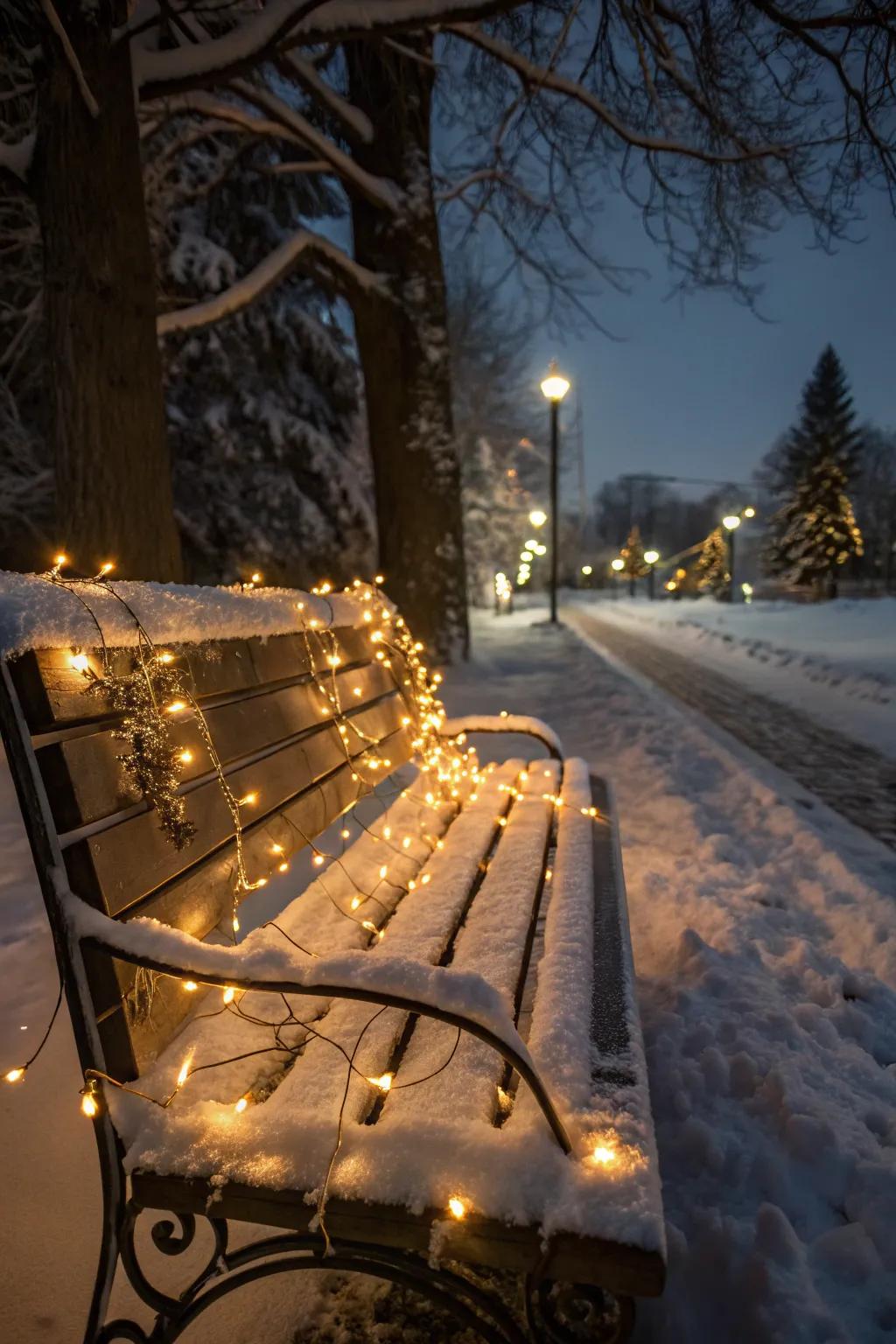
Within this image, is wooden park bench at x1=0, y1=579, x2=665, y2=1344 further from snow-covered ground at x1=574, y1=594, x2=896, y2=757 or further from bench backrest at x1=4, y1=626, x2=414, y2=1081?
snow-covered ground at x1=574, y1=594, x2=896, y2=757

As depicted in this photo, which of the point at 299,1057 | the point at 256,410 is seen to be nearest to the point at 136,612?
the point at 299,1057

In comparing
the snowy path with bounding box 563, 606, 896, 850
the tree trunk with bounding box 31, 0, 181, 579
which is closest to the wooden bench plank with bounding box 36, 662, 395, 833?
the tree trunk with bounding box 31, 0, 181, 579

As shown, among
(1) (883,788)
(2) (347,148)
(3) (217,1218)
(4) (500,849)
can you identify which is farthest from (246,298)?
(3) (217,1218)

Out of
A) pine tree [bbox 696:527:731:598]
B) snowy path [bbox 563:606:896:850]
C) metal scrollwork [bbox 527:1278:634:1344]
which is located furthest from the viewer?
pine tree [bbox 696:527:731:598]

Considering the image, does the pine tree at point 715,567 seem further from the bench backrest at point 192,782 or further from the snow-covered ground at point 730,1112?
the bench backrest at point 192,782

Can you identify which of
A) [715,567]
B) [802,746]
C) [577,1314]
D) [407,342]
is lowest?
[802,746]

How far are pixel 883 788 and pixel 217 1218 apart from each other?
227 inches

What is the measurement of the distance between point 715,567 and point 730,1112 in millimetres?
49713

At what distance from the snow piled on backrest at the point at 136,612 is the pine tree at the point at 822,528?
132 ft

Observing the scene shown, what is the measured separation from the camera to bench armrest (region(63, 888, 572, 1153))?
1.21m

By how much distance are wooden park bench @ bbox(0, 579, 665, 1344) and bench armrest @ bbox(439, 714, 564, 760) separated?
1.64 m

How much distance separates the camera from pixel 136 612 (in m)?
1.63

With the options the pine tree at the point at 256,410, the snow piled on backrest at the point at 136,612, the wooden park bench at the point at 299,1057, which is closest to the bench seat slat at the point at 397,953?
the wooden park bench at the point at 299,1057

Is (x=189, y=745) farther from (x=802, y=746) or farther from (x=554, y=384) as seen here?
(x=554, y=384)
